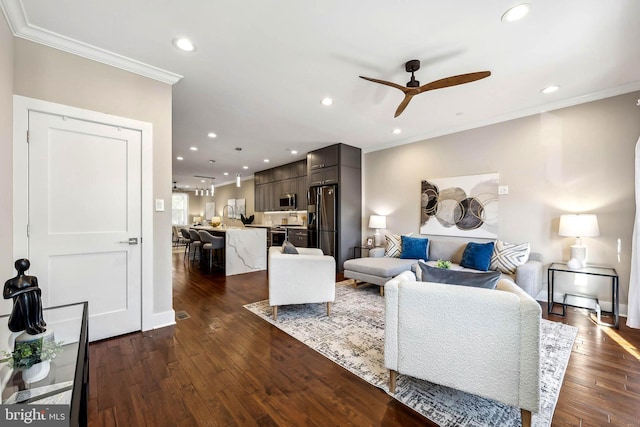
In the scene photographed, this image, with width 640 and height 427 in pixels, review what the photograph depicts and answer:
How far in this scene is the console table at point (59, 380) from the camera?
918mm

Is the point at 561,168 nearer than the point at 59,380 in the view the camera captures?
No

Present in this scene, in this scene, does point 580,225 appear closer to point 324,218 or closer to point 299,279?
point 299,279

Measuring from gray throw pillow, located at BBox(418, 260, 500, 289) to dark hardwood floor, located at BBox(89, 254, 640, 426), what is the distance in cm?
82

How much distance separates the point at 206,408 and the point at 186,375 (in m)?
0.44

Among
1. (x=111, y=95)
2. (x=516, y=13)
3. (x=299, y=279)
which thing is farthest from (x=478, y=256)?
(x=111, y=95)

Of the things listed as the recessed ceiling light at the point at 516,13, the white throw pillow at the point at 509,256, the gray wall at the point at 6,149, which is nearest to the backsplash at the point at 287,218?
the white throw pillow at the point at 509,256

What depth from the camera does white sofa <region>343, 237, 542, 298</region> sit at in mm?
3154

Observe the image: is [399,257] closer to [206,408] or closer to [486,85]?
[486,85]

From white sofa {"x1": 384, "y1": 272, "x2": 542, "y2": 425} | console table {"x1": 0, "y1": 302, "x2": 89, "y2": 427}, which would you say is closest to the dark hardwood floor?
white sofa {"x1": 384, "y1": 272, "x2": 542, "y2": 425}

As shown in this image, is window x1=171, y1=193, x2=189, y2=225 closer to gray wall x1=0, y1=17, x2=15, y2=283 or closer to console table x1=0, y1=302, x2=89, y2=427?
gray wall x1=0, y1=17, x2=15, y2=283

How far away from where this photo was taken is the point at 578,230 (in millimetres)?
3039

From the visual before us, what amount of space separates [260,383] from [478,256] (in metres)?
3.29

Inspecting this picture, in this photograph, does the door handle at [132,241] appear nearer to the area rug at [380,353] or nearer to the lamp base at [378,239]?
the area rug at [380,353]

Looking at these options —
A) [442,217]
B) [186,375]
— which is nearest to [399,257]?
[442,217]
